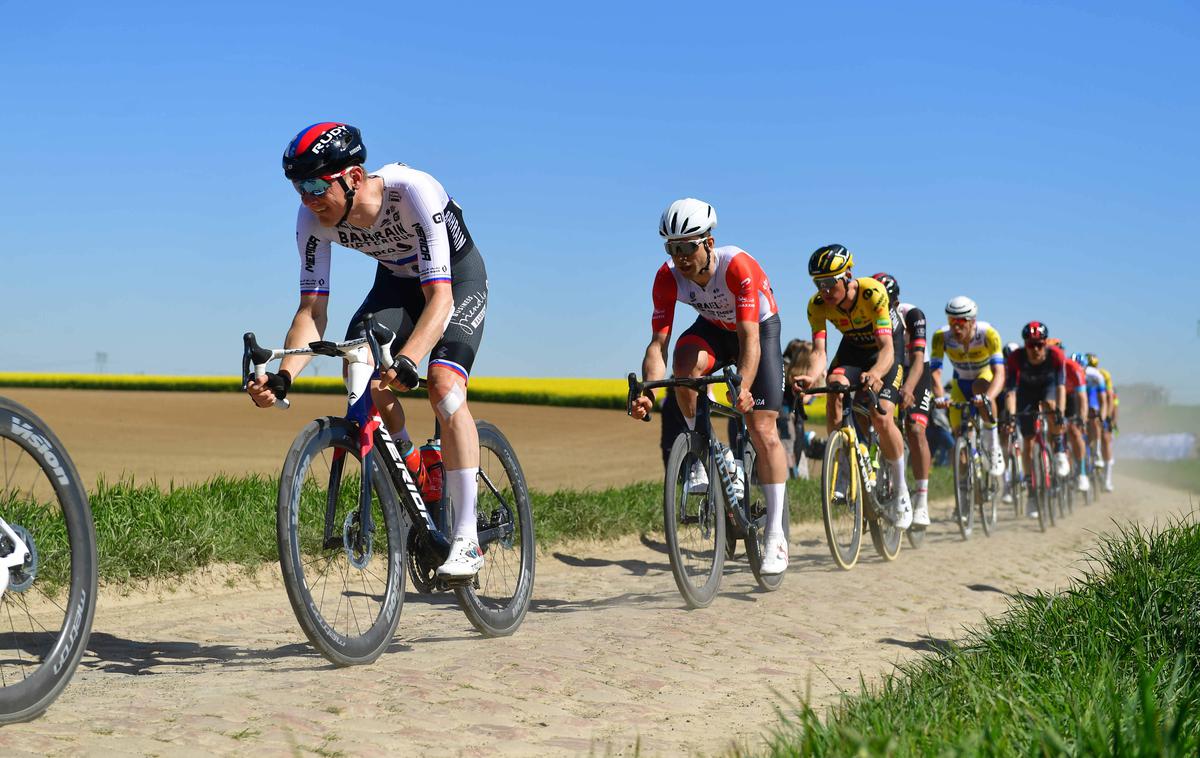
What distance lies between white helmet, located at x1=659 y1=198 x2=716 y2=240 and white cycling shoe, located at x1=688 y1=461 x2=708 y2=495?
141cm

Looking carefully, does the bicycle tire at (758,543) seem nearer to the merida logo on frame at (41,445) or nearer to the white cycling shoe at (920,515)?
the white cycling shoe at (920,515)

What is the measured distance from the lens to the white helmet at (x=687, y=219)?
22.8ft

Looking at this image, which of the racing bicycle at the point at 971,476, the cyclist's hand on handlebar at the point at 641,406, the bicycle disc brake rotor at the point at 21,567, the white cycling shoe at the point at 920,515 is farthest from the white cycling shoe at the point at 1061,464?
the bicycle disc brake rotor at the point at 21,567

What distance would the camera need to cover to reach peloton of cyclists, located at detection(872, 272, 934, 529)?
10477 mm

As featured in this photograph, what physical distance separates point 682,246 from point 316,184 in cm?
271

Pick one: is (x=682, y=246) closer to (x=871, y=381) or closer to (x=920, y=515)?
(x=871, y=381)

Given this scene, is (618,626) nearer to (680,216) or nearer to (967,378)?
(680,216)

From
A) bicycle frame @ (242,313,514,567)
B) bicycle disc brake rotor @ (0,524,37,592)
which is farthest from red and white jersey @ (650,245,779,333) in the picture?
bicycle disc brake rotor @ (0,524,37,592)

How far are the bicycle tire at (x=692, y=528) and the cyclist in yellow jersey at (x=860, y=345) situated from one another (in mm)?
1909

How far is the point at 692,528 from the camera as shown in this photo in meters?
7.06

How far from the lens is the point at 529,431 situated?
3303 centimetres

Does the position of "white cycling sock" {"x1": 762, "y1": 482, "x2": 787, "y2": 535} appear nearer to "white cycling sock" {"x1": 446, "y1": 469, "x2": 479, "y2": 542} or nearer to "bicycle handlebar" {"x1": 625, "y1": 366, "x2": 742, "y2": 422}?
"bicycle handlebar" {"x1": 625, "y1": 366, "x2": 742, "y2": 422}

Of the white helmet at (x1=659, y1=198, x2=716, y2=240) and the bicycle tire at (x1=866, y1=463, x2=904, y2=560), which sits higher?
the white helmet at (x1=659, y1=198, x2=716, y2=240)

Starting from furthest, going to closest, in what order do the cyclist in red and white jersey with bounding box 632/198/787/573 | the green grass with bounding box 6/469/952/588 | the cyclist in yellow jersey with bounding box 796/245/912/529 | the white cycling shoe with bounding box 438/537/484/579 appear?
the cyclist in yellow jersey with bounding box 796/245/912/529
the cyclist in red and white jersey with bounding box 632/198/787/573
the green grass with bounding box 6/469/952/588
the white cycling shoe with bounding box 438/537/484/579
